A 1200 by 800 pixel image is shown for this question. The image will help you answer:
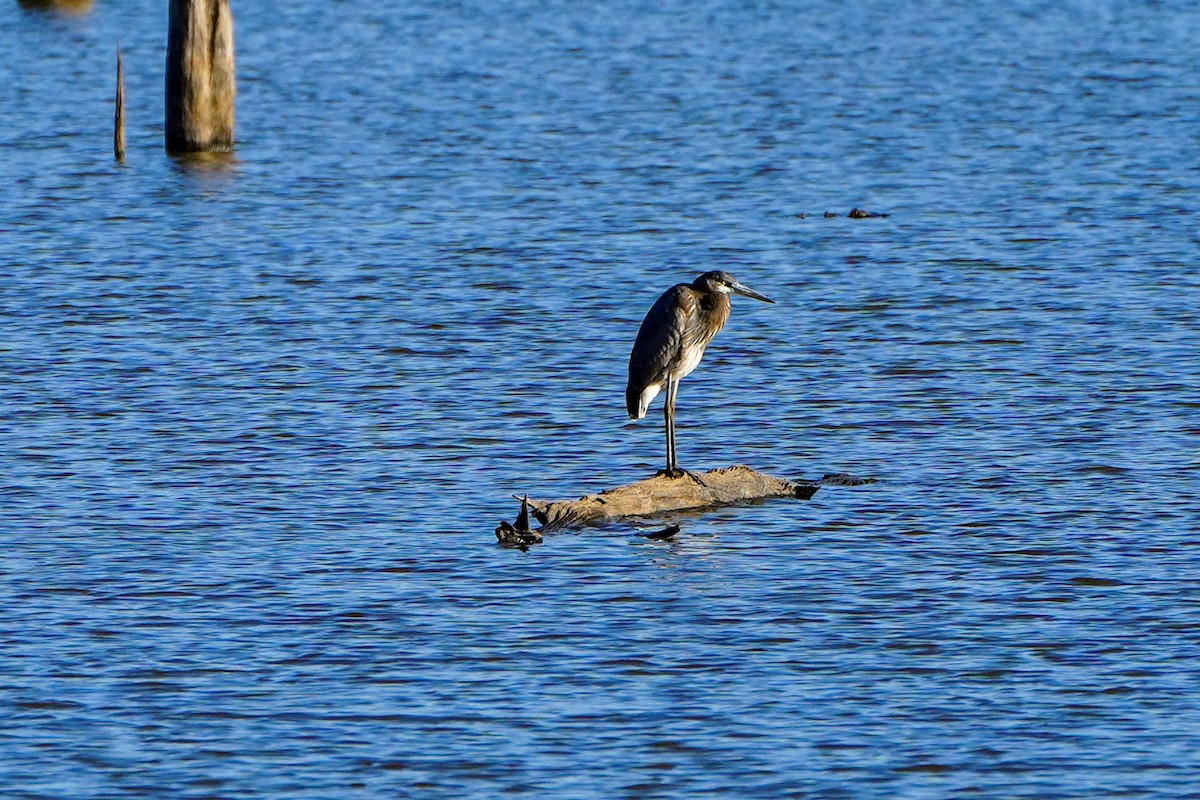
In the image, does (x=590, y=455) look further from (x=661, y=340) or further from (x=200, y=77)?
(x=200, y=77)

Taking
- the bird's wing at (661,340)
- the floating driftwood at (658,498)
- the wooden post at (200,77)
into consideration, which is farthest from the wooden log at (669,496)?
the wooden post at (200,77)

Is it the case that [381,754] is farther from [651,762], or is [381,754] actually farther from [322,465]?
[322,465]

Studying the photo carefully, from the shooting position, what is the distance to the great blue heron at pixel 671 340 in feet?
50.9

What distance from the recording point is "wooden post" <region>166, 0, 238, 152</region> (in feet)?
93.8

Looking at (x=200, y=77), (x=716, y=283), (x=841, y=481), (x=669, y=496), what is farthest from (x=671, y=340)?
(x=200, y=77)

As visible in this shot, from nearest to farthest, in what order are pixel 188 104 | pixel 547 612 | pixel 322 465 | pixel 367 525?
pixel 547 612, pixel 367 525, pixel 322 465, pixel 188 104

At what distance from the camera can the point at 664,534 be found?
1438 centimetres

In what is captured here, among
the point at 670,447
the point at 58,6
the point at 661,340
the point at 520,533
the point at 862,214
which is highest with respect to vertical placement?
the point at 661,340

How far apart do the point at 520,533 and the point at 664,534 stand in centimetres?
91

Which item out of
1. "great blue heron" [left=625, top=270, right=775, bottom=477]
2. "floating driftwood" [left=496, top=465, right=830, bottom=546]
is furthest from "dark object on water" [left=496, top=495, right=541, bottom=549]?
"great blue heron" [left=625, top=270, right=775, bottom=477]

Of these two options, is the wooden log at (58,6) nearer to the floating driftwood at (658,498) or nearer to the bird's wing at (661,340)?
the bird's wing at (661,340)

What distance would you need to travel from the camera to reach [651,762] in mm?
10844

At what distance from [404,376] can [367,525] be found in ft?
15.5

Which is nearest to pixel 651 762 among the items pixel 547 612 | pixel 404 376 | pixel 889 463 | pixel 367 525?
pixel 547 612
